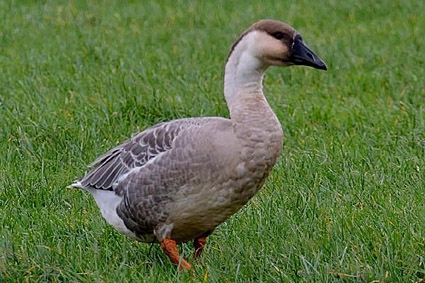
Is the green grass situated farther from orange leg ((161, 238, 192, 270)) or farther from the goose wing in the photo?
the goose wing

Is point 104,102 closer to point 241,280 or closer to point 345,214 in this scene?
point 345,214

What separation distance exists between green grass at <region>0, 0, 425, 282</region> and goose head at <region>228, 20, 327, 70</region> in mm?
900

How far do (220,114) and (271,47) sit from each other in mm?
3099

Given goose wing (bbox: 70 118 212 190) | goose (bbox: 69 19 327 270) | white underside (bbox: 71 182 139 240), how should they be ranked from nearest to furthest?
goose (bbox: 69 19 327 270) → goose wing (bbox: 70 118 212 190) → white underside (bbox: 71 182 139 240)

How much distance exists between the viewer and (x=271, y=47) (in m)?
4.80

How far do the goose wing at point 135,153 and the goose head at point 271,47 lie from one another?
1.29 ft

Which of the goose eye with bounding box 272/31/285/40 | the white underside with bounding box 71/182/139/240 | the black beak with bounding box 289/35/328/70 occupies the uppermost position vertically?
the goose eye with bounding box 272/31/285/40

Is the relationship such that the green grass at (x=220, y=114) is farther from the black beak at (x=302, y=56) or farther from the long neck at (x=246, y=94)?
the black beak at (x=302, y=56)

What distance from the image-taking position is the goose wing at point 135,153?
4.93 meters

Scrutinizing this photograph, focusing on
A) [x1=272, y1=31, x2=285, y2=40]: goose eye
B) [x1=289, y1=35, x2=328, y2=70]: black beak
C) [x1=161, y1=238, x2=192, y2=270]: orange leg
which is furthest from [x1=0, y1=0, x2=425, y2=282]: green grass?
[x1=272, y1=31, x2=285, y2=40]: goose eye

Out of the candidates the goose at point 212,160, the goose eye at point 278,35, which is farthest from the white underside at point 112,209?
the goose eye at point 278,35

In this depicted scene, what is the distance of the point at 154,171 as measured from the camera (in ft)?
16.0

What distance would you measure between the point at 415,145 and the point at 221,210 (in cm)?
270

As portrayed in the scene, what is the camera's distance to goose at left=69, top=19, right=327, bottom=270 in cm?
468
